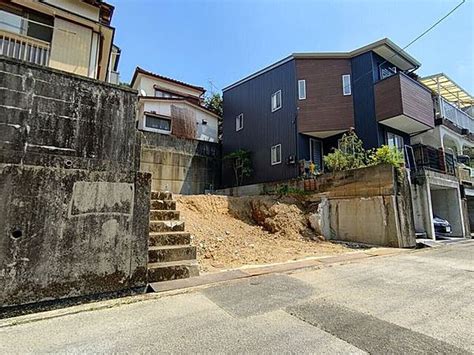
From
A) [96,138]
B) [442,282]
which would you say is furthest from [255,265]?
[96,138]

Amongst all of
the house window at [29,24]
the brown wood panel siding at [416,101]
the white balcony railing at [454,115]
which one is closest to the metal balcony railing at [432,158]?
the brown wood panel siding at [416,101]

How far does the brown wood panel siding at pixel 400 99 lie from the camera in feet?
32.7

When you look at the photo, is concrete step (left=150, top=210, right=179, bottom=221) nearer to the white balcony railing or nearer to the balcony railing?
the balcony railing

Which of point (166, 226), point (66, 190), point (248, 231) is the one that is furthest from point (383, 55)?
point (66, 190)

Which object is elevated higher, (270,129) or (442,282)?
(270,129)

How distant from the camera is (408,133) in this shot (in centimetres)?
1222

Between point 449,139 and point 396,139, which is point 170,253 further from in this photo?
point 449,139

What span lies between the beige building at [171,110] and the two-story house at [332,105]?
463 centimetres

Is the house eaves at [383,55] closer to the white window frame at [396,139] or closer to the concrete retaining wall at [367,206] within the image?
the white window frame at [396,139]

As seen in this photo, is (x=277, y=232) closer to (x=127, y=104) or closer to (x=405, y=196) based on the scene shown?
(x=405, y=196)

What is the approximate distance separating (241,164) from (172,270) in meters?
9.71

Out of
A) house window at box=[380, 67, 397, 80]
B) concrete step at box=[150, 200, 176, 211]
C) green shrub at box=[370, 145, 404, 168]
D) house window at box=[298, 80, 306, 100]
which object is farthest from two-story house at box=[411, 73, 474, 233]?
concrete step at box=[150, 200, 176, 211]

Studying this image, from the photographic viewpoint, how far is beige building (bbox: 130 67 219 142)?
14492 millimetres

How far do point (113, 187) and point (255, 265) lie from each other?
9.93 ft
